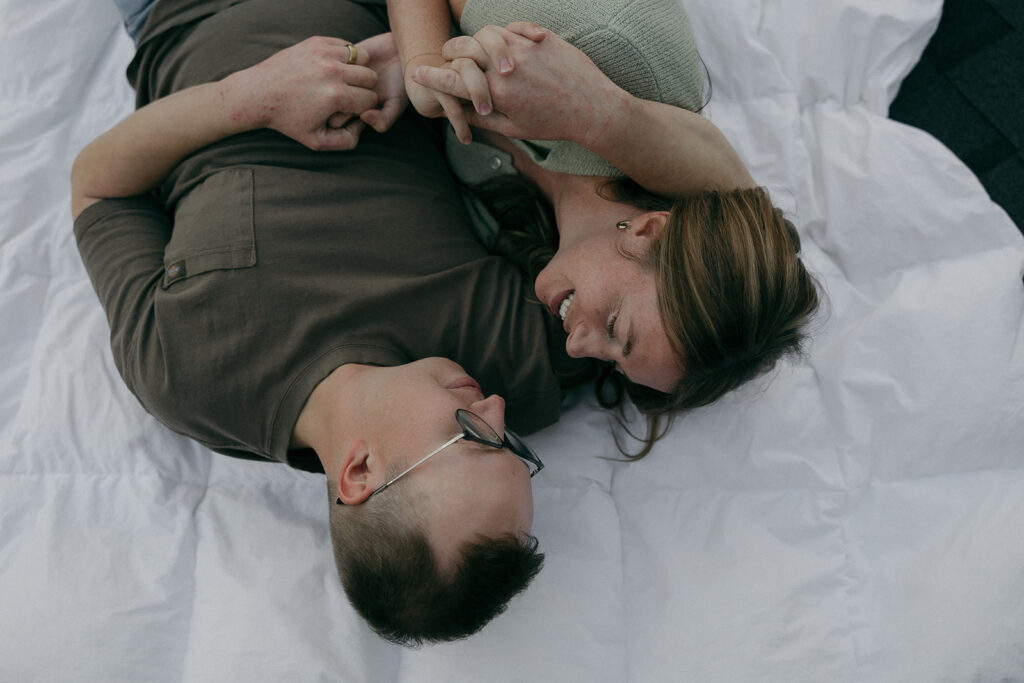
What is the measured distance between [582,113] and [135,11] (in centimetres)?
102

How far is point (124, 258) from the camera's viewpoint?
1226 mm

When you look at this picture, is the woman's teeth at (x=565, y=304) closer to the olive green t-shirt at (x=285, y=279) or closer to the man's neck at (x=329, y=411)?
the olive green t-shirt at (x=285, y=279)

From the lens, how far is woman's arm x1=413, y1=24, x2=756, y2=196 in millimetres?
1048

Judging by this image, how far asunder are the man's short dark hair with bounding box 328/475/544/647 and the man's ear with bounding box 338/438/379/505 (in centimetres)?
2

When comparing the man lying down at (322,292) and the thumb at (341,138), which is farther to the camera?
the thumb at (341,138)

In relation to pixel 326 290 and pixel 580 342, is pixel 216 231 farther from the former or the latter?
pixel 580 342

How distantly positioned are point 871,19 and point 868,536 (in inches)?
41.1

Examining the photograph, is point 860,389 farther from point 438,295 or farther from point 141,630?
point 141,630

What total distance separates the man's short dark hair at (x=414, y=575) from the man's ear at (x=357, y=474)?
0.05ft

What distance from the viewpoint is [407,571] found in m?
0.94

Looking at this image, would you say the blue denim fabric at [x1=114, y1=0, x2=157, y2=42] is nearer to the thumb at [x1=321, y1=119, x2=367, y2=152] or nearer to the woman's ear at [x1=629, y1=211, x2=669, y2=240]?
the thumb at [x1=321, y1=119, x2=367, y2=152]

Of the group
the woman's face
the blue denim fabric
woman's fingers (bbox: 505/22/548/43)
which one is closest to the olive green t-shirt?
the woman's face

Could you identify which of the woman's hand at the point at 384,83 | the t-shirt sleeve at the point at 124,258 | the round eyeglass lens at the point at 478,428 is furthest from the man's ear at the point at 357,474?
the woman's hand at the point at 384,83

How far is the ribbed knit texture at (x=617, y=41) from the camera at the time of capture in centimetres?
111
